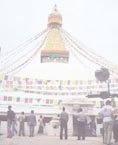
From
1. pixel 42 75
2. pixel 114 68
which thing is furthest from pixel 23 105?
pixel 42 75

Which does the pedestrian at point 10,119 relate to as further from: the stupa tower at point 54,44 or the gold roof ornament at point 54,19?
the gold roof ornament at point 54,19

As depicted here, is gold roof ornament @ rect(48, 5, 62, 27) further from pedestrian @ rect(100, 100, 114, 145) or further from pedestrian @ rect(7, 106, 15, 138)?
pedestrian @ rect(100, 100, 114, 145)

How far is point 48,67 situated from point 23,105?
1425cm

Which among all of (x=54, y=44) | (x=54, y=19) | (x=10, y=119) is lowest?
(x=10, y=119)

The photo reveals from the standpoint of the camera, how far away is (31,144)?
10828 millimetres

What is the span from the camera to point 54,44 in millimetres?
43625

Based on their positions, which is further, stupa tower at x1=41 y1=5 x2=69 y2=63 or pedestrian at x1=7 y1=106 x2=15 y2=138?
stupa tower at x1=41 y1=5 x2=69 y2=63

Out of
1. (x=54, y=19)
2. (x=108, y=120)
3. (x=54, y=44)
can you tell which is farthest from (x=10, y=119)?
(x=54, y=19)

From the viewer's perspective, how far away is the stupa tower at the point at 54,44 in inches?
1690

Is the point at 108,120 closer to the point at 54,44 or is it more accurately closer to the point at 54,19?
the point at 54,44

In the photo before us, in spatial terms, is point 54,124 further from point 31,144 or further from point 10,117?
point 31,144

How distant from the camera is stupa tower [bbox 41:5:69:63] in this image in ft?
141

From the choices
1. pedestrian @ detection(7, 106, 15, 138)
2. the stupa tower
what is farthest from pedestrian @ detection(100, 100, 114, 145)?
the stupa tower

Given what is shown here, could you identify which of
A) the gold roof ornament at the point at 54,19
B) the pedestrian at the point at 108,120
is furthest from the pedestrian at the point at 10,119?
the gold roof ornament at the point at 54,19
